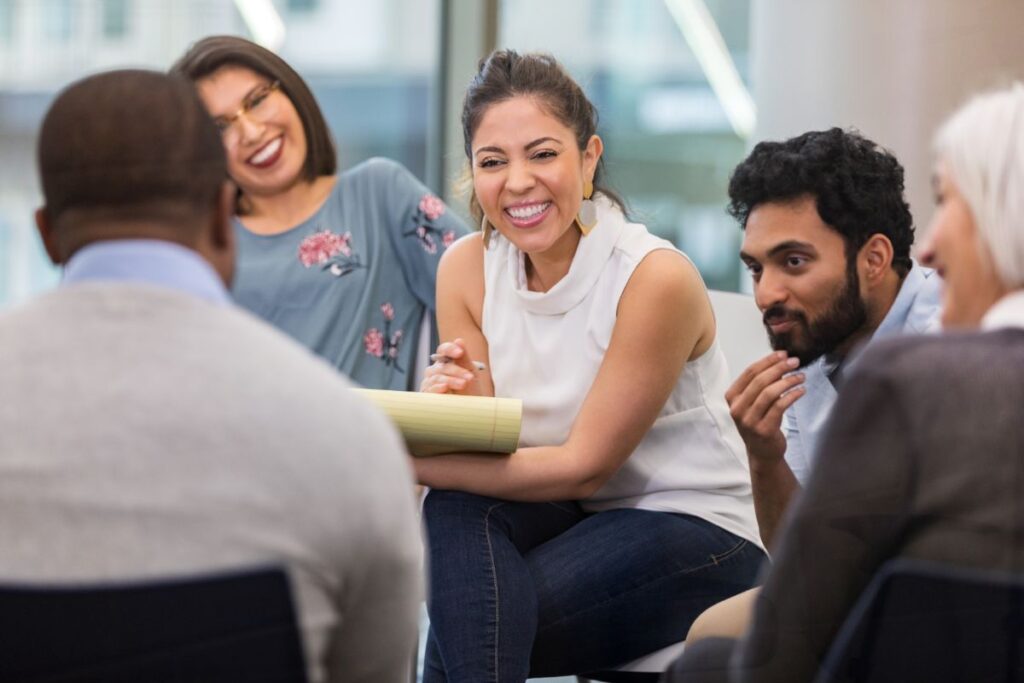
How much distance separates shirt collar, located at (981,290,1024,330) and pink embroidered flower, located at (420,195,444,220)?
4.35 ft

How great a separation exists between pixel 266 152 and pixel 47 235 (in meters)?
1.17

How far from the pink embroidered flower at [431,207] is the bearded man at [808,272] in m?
0.77

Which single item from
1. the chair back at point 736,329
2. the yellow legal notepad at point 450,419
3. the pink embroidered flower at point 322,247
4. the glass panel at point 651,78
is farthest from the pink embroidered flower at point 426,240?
the glass panel at point 651,78

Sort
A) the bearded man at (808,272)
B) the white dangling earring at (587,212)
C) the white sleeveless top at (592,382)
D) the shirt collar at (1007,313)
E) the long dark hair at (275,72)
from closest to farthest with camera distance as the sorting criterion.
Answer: the shirt collar at (1007,313) → the bearded man at (808,272) → the white sleeveless top at (592,382) → the white dangling earring at (587,212) → the long dark hair at (275,72)

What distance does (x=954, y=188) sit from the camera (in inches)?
41.6

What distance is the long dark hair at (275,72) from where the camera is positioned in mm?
2094

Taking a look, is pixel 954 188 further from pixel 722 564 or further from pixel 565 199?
pixel 565 199

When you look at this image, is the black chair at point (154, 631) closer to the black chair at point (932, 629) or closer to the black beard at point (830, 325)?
the black chair at point (932, 629)

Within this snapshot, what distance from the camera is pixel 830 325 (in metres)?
1.47

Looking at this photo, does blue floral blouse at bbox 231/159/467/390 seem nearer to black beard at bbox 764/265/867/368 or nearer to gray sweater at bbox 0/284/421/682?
black beard at bbox 764/265/867/368

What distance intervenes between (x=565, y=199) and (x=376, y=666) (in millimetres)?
964

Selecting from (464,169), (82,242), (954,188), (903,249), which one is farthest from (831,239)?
(82,242)

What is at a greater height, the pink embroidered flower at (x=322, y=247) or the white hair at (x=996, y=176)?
the white hair at (x=996, y=176)

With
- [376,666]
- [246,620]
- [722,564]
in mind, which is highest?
[246,620]
